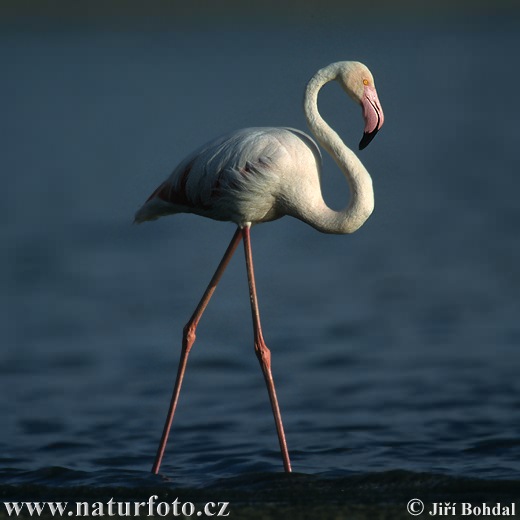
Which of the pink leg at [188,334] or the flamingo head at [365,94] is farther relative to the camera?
the pink leg at [188,334]

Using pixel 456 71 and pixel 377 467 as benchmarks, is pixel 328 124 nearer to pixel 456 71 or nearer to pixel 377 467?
pixel 377 467

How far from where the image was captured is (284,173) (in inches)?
289

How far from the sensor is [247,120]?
912 centimetres

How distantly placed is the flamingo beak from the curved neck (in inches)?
5.6

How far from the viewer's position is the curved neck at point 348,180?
7.41m

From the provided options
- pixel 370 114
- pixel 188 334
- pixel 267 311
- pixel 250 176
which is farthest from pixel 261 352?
pixel 267 311

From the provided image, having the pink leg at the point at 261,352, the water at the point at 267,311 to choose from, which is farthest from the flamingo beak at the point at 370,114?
the pink leg at the point at 261,352

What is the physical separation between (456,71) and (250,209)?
72.8 ft

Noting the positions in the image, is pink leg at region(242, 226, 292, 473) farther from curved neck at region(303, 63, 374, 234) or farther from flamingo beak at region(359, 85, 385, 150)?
flamingo beak at region(359, 85, 385, 150)
